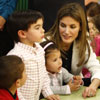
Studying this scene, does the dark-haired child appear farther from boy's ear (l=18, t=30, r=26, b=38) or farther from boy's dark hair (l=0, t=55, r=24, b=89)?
boy's dark hair (l=0, t=55, r=24, b=89)

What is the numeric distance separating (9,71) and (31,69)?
260 mm

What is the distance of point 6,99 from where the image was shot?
50.0 inches

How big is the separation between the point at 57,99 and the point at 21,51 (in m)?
0.36

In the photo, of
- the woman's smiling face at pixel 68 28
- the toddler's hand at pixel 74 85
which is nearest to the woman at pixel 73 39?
the woman's smiling face at pixel 68 28

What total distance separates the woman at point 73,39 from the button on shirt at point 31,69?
16.2 inches

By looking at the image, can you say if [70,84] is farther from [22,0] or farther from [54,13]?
[22,0]

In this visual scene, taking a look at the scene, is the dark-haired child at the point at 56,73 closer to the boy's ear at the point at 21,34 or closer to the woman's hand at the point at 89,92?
the woman's hand at the point at 89,92

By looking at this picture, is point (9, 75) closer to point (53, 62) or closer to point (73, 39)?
point (53, 62)

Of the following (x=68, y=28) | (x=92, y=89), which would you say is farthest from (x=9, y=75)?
(x=68, y=28)

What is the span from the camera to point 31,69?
4.98ft

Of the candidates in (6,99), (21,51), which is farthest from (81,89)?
(6,99)

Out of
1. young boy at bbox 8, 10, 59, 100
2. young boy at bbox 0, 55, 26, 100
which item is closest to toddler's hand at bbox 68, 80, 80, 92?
young boy at bbox 8, 10, 59, 100

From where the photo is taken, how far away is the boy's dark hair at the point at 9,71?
127cm

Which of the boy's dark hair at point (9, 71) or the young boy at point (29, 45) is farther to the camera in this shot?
the young boy at point (29, 45)
